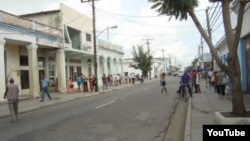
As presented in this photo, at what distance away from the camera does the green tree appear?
266 ft

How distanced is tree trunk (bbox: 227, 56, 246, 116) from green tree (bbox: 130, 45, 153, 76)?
69.5 meters

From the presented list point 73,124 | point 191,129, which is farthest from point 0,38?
point 191,129

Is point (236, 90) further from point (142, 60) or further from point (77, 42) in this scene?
point (142, 60)

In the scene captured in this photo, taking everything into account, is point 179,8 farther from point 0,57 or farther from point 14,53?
point 14,53

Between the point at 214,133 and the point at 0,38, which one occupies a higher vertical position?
the point at 0,38

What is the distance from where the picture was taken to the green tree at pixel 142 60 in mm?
80938

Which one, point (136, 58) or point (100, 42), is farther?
point (136, 58)

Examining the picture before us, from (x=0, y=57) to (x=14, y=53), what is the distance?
5.35m

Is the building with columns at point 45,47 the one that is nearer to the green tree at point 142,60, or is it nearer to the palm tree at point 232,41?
the palm tree at point 232,41

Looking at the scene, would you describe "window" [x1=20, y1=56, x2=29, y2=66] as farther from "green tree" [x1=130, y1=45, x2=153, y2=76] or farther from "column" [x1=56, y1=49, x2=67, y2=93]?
"green tree" [x1=130, y1=45, x2=153, y2=76]

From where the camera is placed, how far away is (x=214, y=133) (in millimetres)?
5656

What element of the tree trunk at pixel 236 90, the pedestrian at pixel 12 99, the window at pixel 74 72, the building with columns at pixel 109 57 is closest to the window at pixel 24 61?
the window at pixel 74 72

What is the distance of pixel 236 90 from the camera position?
10984mm

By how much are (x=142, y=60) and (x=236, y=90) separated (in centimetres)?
7044
